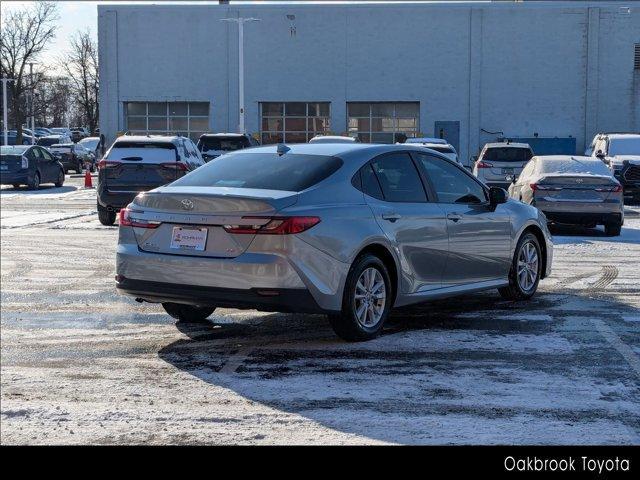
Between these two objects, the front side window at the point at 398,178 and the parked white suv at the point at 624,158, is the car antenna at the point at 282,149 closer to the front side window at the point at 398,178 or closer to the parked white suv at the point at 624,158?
the front side window at the point at 398,178

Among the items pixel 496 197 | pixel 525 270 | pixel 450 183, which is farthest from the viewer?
pixel 525 270

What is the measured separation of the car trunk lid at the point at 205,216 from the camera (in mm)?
7891

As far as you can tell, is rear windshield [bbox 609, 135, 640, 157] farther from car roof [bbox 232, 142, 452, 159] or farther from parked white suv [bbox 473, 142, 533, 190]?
car roof [bbox 232, 142, 452, 159]

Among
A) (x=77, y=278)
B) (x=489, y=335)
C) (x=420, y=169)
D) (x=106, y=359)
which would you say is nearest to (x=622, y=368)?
(x=489, y=335)

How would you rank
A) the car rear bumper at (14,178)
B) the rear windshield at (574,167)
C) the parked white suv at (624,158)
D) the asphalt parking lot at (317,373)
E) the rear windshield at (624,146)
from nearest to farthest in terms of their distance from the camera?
the asphalt parking lot at (317,373) < the rear windshield at (574,167) < the parked white suv at (624,158) < the rear windshield at (624,146) < the car rear bumper at (14,178)

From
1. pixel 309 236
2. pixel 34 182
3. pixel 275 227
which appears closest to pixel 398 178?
pixel 309 236

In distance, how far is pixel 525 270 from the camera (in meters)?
10.8

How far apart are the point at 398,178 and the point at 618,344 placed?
226cm

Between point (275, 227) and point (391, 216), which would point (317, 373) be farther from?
point (391, 216)

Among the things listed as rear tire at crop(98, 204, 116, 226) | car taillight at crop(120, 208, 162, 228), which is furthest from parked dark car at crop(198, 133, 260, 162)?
car taillight at crop(120, 208, 162, 228)

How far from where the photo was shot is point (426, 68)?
52.5 m

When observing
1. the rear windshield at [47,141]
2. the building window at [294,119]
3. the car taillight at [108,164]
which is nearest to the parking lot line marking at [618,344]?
the car taillight at [108,164]

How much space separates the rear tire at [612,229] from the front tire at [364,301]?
1090 centimetres

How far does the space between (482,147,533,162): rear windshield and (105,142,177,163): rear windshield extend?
11.7 meters
